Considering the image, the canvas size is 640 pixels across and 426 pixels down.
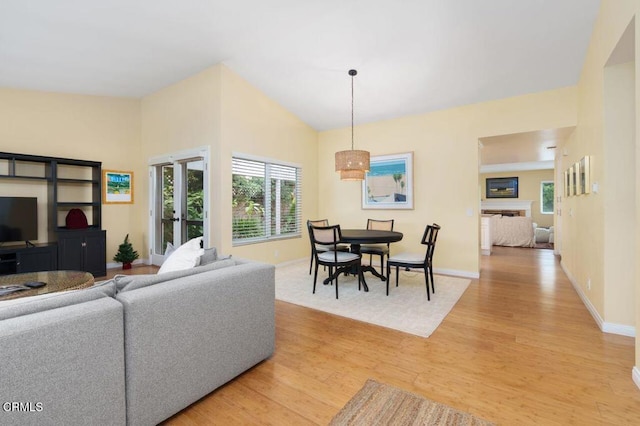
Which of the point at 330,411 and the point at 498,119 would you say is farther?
the point at 498,119

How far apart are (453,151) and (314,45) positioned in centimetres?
284

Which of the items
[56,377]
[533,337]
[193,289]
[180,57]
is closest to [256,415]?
[193,289]

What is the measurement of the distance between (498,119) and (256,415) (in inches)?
196

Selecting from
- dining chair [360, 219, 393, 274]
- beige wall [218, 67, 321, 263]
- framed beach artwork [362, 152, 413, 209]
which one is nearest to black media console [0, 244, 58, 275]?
beige wall [218, 67, 321, 263]

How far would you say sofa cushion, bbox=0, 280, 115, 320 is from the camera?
1.20 meters

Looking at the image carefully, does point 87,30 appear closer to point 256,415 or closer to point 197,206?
point 197,206

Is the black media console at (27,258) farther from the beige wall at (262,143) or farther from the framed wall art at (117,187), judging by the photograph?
the beige wall at (262,143)

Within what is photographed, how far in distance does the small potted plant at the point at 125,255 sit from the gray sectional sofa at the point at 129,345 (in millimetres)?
4245

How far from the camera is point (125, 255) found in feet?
17.3

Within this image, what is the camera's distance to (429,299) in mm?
3549

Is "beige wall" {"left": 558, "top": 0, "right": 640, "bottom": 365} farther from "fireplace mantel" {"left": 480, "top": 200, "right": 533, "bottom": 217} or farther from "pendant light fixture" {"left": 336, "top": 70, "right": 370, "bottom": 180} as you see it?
"fireplace mantel" {"left": 480, "top": 200, "right": 533, "bottom": 217}

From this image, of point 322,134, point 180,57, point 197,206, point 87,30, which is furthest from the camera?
point 322,134

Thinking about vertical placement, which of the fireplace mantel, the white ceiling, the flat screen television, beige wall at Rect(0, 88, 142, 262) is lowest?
the flat screen television

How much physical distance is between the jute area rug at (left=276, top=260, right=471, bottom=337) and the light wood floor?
0.50 ft
